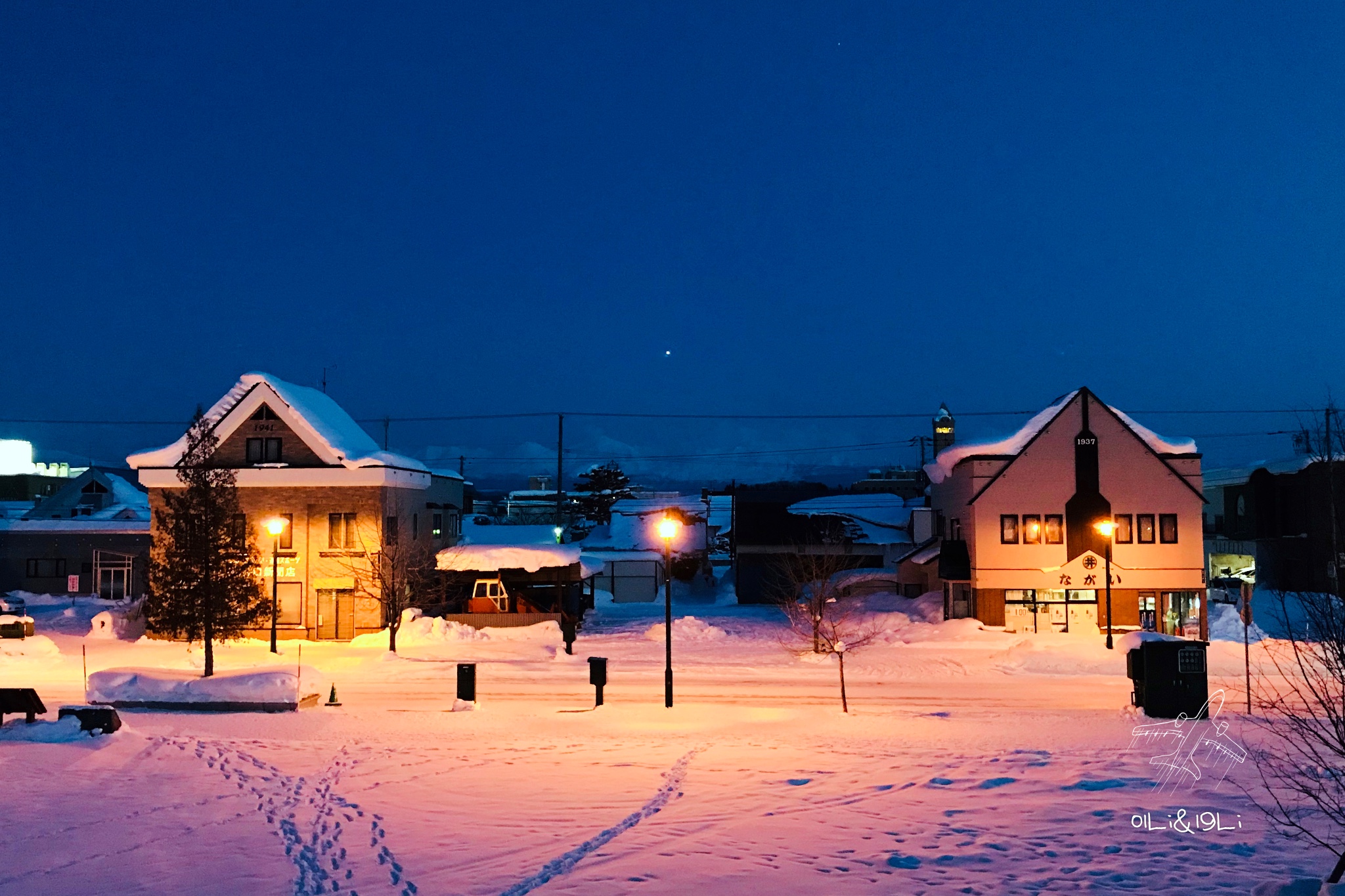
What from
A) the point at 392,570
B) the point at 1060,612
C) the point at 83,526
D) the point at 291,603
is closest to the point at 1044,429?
the point at 1060,612

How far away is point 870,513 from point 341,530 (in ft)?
82.8

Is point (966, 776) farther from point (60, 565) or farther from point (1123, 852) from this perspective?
point (60, 565)

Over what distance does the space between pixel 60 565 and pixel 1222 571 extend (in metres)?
63.1

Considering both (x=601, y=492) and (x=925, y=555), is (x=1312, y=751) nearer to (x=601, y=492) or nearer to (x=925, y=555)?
(x=925, y=555)

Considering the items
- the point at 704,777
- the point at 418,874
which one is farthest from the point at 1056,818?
the point at 418,874

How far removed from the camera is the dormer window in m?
38.5

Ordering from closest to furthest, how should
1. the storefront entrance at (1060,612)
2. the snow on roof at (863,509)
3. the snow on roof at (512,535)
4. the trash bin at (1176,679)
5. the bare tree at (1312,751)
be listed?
1. the bare tree at (1312,751)
2. the trash bin at (1176,679)
3. the storefront entrance at (1060,612)
4. the snow on roof at (512,535)
5. the snow on roof at (863,509)

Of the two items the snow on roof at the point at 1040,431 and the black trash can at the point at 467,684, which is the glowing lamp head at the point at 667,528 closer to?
the black trash can at the point at 467,684

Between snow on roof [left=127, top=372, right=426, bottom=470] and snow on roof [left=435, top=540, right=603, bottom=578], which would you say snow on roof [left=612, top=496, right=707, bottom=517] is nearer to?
snow on roof [left=435, top=540, right=603, bottom=578]

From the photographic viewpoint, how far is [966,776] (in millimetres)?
13953

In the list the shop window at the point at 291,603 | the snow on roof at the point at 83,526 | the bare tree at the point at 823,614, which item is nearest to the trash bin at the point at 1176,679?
the bare tree at the point at 823,614

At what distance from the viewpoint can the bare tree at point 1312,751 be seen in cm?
823

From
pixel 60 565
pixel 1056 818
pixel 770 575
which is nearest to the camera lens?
pixel 1056 818

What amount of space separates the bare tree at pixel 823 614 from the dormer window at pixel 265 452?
1991 cm
